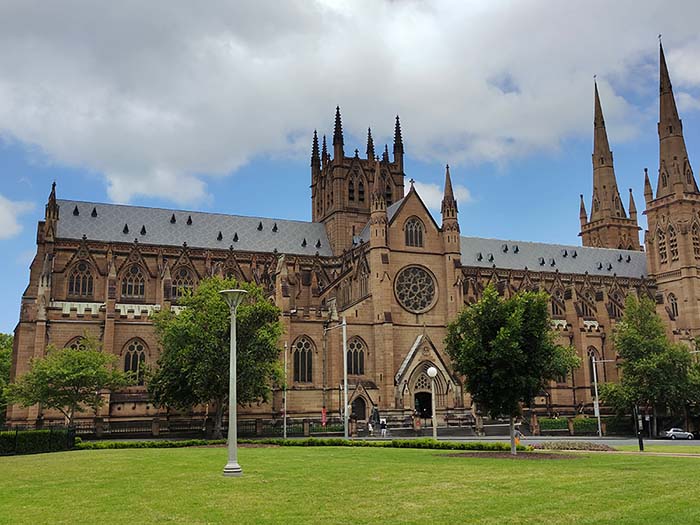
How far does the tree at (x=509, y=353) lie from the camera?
1353 inches

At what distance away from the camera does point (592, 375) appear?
80062 millimetres

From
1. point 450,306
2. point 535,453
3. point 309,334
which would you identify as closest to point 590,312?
point 450,306

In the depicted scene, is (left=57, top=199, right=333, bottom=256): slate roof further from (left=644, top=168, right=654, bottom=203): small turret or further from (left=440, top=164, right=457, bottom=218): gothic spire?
(left=644, top=168, right=654, bottom=203): small turret

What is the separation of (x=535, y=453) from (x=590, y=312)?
A: 189 ft

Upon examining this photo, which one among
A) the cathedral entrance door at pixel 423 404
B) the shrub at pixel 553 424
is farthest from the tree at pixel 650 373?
the cathedral entrance door at pixel 423 404

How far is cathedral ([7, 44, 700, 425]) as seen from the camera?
2596 inches

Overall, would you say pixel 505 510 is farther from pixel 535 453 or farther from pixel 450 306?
pixel 450 306

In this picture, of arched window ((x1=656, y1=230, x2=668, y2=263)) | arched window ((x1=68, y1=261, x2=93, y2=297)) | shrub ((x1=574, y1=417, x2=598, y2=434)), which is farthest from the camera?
arched window ((x1=656, y1=230, x2=668, y2=263))

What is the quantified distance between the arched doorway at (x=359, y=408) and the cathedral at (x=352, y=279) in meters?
0.13

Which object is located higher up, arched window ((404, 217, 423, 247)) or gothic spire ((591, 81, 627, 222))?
gothic spire ((591, 81, 627, 222))

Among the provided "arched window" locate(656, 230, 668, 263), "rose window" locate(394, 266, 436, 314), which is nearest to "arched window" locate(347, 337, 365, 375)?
"rose window" locate(394, 266, 436, 314)

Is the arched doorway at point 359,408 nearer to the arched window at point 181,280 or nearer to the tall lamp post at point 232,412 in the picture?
the arched window at point 181,280

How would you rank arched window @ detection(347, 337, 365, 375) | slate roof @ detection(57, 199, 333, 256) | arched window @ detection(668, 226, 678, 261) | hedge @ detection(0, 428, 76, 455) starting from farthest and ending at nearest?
arched window @ detection(668, 226, 678, 261) < slate roof @ detection(57, 199, 333, 256) < arched window @ detection(347, 337, 365, 375) < hedge @ detection(0, 428, 76, 455)

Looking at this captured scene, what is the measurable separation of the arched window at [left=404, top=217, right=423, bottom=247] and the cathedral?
0.12 metres
